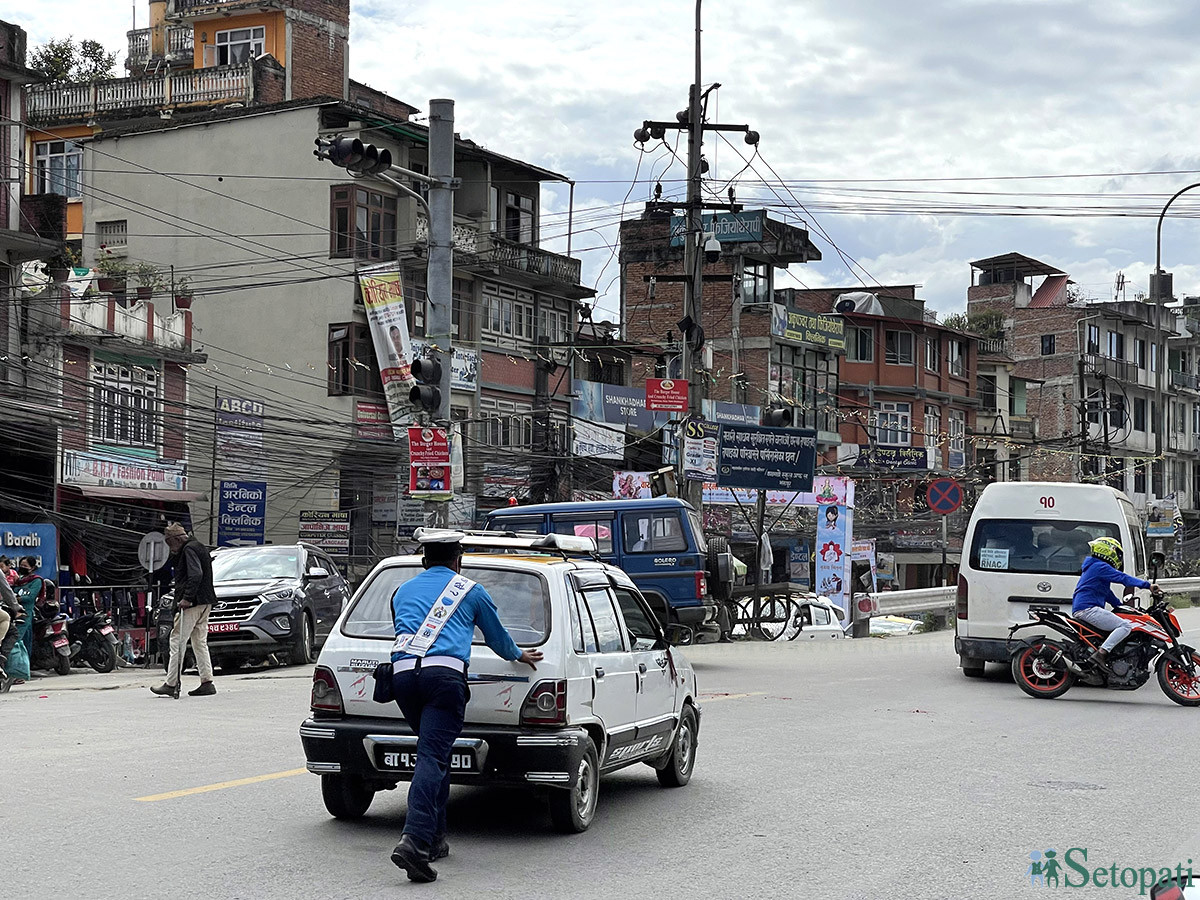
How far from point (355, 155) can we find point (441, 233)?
3.54m

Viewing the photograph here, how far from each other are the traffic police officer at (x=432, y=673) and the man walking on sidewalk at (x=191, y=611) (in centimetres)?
977

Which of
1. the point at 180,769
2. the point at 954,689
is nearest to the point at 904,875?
the point at 180,769

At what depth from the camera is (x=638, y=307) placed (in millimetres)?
61312

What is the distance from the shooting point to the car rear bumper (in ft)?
25.7

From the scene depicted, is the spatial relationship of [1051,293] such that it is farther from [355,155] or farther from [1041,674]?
[355,155]

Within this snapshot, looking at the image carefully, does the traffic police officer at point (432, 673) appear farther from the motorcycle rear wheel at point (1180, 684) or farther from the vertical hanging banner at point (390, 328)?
the vertical hanging banner at point (390, 328)

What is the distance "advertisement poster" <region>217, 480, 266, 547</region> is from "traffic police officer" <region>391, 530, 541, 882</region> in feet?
69.8

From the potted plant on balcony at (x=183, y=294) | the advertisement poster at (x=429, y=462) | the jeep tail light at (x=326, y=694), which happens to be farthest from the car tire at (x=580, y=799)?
the potted plant on balcony at (x=183, y=294)

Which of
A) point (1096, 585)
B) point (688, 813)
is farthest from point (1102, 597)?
point (688, 813)

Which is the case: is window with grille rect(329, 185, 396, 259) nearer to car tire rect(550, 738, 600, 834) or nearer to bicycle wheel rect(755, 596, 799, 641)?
bicycle wheel rect(755, 596, 799, 641)

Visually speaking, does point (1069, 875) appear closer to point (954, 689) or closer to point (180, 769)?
point (180, 769)

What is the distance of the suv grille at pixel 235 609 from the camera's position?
21484mm

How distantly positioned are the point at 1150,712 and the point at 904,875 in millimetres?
8985

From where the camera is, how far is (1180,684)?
15805 mm
